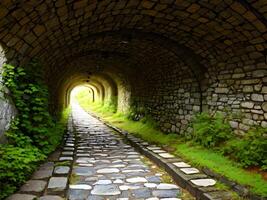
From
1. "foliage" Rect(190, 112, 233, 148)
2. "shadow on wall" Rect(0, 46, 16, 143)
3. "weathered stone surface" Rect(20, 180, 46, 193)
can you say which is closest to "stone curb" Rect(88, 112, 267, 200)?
"foliage" Rect(190, 112, 233, 148)

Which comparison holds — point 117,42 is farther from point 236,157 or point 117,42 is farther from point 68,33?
point 236,157

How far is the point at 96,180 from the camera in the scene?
18.9ft

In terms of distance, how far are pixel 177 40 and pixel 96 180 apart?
4.71m

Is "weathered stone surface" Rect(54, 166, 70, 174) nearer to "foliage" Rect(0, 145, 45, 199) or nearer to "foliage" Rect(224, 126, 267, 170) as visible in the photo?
"foliage" Rect(0, 145, 45, 199)

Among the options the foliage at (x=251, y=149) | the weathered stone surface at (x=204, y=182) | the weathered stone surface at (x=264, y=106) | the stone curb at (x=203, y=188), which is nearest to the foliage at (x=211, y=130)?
the foliage at (x=251, y=149)

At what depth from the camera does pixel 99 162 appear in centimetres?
746

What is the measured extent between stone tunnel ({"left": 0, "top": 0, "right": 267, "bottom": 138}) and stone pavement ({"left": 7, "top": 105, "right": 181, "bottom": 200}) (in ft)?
4.52

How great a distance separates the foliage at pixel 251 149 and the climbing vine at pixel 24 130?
424cm

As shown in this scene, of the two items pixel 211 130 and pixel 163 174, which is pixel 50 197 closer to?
pixel 163 174

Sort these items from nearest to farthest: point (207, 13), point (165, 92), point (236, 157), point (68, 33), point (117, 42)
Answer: point (207, 13), point (236, 157), point (68, 33), point (117, 42), point (165, 92)

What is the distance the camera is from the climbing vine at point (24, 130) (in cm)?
457

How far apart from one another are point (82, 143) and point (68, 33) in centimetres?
452

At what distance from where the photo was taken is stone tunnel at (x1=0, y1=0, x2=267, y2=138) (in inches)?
208

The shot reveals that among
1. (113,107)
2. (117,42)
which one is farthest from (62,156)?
(113,107)
